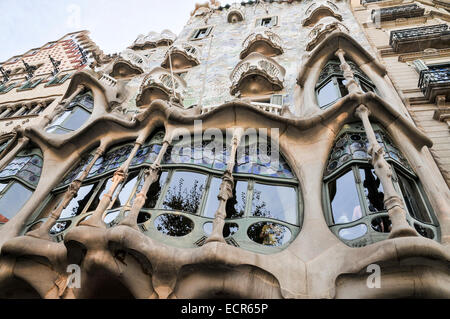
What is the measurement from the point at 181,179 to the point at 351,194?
3907 mm

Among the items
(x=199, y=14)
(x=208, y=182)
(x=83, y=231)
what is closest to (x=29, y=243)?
(x=83, y=231)

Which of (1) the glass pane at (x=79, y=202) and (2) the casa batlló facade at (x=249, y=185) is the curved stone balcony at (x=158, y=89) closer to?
(2) the casa batlló facade at (x=249, y=185)

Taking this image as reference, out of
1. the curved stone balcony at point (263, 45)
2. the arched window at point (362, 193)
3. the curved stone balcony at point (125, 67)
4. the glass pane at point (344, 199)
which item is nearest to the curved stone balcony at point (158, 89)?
the curved stone balcony at point (125, 67)

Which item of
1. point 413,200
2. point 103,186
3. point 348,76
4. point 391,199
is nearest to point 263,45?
point 348,76

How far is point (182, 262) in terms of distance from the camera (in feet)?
18.5

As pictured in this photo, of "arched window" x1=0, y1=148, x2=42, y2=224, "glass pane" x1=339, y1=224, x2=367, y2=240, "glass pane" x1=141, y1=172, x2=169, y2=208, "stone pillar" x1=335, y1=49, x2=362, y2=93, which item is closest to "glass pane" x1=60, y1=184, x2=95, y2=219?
"glass pane" x1=141, y1=172, x2=169, y2=208

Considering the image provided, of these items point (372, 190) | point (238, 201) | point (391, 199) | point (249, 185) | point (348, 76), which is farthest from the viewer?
point (348, 76)

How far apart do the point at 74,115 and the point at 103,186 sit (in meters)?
5.23

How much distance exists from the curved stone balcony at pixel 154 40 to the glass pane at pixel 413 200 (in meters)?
17.0

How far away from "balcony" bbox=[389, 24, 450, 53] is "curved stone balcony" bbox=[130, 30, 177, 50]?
13.0m

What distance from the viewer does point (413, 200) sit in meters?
6.83

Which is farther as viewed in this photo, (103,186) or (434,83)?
(434,83)

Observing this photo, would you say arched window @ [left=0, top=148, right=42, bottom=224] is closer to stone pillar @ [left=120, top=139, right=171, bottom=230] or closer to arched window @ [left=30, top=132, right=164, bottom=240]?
arched window @ [left=30, top=132, right=164, bottom=240]

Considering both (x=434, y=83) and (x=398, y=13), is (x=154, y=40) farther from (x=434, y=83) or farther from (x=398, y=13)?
(x=434, y=83)
